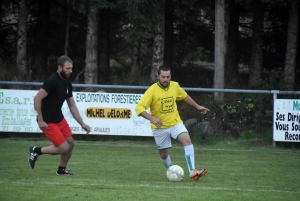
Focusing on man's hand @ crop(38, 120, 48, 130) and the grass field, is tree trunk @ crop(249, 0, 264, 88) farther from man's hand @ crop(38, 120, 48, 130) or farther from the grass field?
man's hand @ crop(38, 120, 48, 130)

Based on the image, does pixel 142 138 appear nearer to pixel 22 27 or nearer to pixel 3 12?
pixel 22 27

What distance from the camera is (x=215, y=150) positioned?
54.6ft

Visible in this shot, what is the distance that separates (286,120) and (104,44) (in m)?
11.5

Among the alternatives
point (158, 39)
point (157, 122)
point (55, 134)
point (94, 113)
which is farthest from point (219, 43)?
point (55, 134)

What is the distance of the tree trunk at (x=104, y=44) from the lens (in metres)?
26.3

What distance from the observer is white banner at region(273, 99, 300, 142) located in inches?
663

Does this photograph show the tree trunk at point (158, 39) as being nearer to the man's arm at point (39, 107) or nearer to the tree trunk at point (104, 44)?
the tree trunk at point (104, 44)

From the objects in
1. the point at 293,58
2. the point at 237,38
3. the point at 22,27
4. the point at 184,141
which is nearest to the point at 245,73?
the point at 237,38

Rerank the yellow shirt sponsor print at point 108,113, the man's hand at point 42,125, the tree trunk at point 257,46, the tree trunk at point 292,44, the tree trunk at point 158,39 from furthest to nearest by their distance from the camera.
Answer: the tree trunk at point 257,46 → the tree trunk at point 158,39 → the tree trunk at point 292,44 → the yellow shirt sponsor print at point 108,113 → the man's hand at point 42,125

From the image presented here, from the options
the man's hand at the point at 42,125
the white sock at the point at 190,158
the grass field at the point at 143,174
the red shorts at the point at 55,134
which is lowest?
the grass field at the point at 143,174

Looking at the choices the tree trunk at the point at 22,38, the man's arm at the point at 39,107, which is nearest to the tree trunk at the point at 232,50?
the tree trunk at the point at 22,38

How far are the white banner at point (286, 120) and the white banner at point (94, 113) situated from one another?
345cm

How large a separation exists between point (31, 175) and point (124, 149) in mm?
5088

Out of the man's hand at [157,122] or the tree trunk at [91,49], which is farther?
the tree trunk at [91,49]
